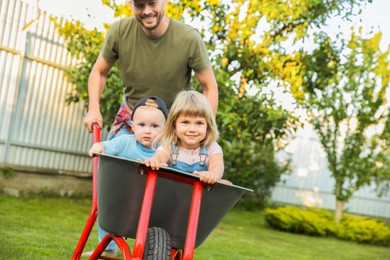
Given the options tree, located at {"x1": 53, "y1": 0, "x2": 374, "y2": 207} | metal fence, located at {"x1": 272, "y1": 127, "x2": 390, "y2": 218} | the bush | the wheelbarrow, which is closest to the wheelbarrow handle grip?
the wheelbarrow

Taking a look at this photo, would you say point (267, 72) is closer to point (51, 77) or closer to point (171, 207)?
point (51, 77)

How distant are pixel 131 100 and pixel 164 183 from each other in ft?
4.28

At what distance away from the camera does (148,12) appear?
350 centimetres

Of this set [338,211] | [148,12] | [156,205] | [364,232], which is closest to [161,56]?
[148,12]

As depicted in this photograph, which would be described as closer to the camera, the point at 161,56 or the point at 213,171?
the point at 213,171

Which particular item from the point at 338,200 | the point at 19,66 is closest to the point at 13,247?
the point at 19,66

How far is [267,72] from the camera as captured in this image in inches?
310

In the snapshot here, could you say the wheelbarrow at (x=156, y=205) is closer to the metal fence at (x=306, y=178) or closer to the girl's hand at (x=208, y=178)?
the girl's hand at (x=208, y=178)

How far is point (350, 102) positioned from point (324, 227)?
→ 1.62m

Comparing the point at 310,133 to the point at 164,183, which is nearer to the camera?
the point at 164,183

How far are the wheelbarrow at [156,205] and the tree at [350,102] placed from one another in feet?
17.7

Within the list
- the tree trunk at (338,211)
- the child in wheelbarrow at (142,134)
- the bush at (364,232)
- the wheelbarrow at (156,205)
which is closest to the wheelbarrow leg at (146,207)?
the wheelbarrow at (156,205)

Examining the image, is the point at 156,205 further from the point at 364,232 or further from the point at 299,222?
the point at 364,232

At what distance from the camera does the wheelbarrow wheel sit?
2635mm
